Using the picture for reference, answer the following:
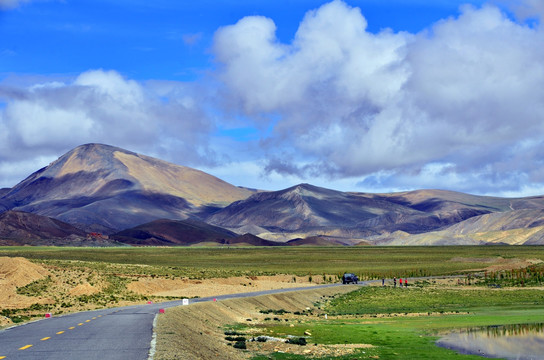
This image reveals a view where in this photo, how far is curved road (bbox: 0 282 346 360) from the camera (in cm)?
2392

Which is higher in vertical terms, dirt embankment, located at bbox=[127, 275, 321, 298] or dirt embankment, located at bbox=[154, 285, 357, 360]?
dirt embankment, located at bbox=[127, 275, 321, 298]

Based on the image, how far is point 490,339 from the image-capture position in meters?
40.8

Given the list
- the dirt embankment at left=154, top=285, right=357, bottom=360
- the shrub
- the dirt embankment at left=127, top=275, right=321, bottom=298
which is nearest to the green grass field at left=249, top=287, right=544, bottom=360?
the shrub

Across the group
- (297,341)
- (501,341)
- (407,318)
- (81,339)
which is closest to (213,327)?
(297,341)

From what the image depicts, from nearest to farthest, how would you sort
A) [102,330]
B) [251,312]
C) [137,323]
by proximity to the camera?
[102,330] → [137,323] → [251,312]

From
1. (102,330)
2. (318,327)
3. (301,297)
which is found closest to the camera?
(102,330)

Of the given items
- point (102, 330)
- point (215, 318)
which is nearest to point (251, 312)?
point (215, 318)

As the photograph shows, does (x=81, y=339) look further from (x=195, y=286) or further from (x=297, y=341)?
(x=195, y=286)

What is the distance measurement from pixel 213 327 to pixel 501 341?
17098 millimetres

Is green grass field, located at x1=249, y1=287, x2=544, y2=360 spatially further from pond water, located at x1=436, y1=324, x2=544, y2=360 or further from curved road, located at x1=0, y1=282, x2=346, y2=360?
curved road, located at x1=0, y1=282, x2=346, y2=360

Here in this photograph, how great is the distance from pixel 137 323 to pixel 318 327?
571 inches

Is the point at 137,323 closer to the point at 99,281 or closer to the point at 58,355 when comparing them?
the point at 58,355

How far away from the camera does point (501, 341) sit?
39.9 m

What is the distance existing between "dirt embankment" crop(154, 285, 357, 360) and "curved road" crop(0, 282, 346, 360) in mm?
898
